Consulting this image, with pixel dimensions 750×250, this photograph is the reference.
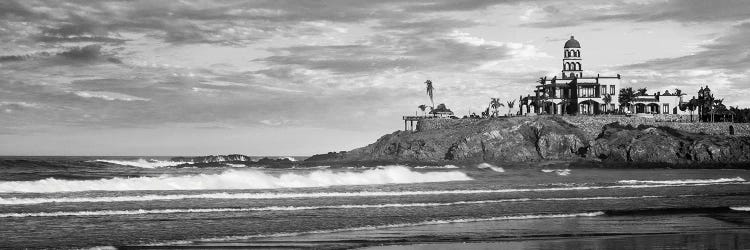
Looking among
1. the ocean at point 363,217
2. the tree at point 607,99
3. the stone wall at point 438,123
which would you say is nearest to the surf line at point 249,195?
the ocean at point 363,217

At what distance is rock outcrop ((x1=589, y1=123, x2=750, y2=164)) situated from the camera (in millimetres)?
102812

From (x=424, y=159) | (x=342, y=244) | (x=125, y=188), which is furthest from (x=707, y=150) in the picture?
(x=342, y=244)

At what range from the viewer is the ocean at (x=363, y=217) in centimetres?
2325

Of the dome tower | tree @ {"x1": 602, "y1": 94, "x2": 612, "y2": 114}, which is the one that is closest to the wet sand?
tree @ {"x1": 602, "y1": 94, "x2": 612, "y2": 114}

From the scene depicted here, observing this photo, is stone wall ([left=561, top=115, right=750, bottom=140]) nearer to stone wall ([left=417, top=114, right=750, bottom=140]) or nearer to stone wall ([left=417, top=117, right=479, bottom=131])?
stone wall ([left=417, top=114, right=750, bottom=140])

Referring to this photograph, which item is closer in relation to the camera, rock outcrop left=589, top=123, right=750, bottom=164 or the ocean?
the ocean

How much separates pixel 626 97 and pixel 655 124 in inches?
344

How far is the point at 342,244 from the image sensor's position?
74.4 feet

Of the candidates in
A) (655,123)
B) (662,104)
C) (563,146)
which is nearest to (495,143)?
(563,146)

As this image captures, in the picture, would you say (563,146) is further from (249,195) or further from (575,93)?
(249,195)

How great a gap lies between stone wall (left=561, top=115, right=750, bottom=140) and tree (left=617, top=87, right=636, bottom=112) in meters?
5.82

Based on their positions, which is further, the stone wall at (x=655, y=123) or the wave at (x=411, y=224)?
the stone wall at (x=655, y=123)

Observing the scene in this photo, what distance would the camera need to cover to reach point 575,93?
122750 mm

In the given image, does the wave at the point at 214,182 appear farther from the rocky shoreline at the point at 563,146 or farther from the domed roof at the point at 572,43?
the domed roof at the point at 572,43
